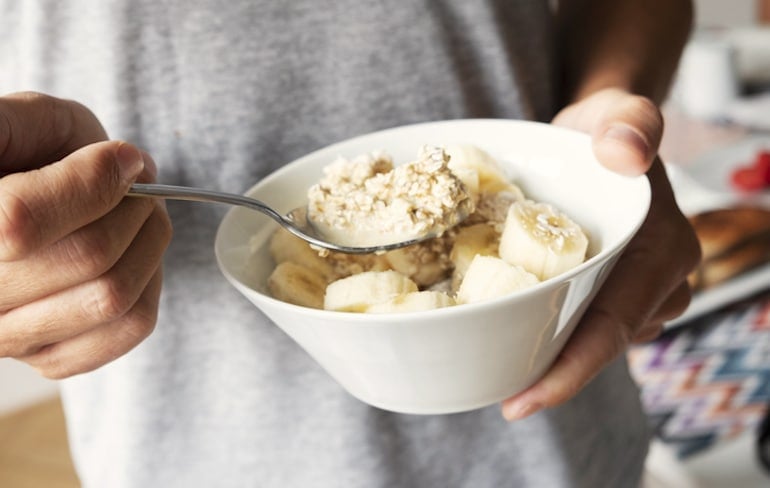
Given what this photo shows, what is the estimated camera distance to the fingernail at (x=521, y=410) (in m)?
0.54

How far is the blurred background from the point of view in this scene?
0.94 metres

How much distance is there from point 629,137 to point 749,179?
93cm

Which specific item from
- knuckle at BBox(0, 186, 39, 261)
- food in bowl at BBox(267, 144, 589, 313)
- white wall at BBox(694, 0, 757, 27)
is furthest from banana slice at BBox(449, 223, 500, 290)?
white wall at BBox(694, 0, 757, 27)

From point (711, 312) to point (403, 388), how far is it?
750 mm

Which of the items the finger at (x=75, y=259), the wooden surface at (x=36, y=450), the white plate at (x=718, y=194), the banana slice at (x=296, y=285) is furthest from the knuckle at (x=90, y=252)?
the wooden surface at (x=36, y=450)

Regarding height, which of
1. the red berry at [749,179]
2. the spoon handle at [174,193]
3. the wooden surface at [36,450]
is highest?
the spoon handle at [174,193]

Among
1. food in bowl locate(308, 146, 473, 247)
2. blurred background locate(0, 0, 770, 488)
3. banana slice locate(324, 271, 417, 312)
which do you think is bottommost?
blurred background locate(0, 0, 770, 488)

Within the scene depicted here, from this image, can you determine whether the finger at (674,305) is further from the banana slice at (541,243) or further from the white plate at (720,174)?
the white plate at (720,174)

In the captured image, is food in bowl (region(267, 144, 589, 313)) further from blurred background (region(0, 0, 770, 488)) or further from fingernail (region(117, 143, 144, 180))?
blurred background (region(0, 0, 770, 488))

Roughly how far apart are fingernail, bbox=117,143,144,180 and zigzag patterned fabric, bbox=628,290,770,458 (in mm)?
753

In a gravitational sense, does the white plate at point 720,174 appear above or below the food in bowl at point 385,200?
below

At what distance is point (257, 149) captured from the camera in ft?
2.05

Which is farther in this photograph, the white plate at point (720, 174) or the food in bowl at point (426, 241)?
the white plate at point (720, 174)

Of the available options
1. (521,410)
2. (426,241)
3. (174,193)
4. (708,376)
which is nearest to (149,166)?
(174,193)
